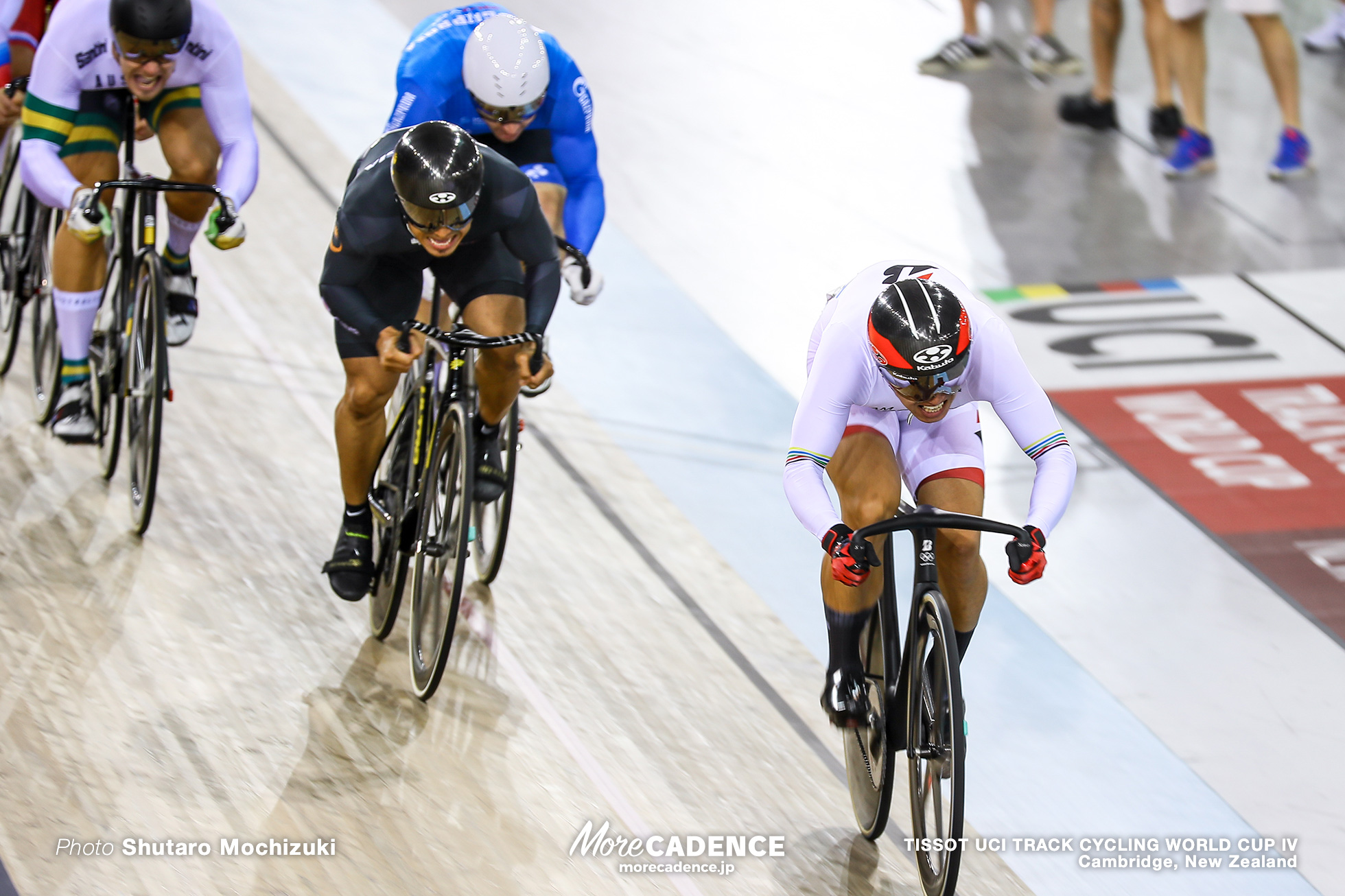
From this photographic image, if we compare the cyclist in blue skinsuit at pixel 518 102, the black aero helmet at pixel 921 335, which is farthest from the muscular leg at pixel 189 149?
the black aero helmet at pixel 921 335

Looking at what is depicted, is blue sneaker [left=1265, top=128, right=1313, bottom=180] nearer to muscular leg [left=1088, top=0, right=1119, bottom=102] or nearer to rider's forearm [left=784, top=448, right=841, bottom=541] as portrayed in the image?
muscular leg [left=1088, top=0, right=1119, bottom=102]

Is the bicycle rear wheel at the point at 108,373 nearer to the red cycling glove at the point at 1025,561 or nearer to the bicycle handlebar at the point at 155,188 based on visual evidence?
the bicycle handlebar at the point at 155,188

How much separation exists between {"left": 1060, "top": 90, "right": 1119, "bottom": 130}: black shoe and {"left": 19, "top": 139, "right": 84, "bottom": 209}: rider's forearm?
5473mm

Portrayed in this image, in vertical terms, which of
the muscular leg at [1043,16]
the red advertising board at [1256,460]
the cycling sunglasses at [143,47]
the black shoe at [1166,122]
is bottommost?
the red advertising board at [1256,460]

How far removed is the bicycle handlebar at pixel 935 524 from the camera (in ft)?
9.18

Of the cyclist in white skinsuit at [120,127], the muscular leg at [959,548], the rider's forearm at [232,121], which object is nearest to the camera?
the muscular leg at [959,548]

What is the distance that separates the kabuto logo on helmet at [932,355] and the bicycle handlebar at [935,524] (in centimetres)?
30

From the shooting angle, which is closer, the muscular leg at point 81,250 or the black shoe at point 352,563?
the black shoe at point 352,563

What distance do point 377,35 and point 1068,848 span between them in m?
6.27

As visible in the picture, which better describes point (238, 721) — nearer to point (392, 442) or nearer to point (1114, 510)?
point (392, 442)

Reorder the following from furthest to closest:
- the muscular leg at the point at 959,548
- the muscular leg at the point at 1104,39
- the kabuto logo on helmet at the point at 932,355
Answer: the muscular leg at the point at 1104,39, the muscular leg at the point at 959,548, the kabuto logo on helmet at the point at 932,355

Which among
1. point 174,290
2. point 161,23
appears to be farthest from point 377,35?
point 161,23

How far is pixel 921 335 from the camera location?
2748 millimetres

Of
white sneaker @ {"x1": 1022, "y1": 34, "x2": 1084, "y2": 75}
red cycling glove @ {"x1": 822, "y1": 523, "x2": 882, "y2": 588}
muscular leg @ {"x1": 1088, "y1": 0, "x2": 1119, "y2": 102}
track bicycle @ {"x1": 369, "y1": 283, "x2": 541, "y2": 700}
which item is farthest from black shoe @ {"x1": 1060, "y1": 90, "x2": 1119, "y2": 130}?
red cycling glove @ {"x1": 822, "y1": 523, "x2": 882, "y2": 588}
